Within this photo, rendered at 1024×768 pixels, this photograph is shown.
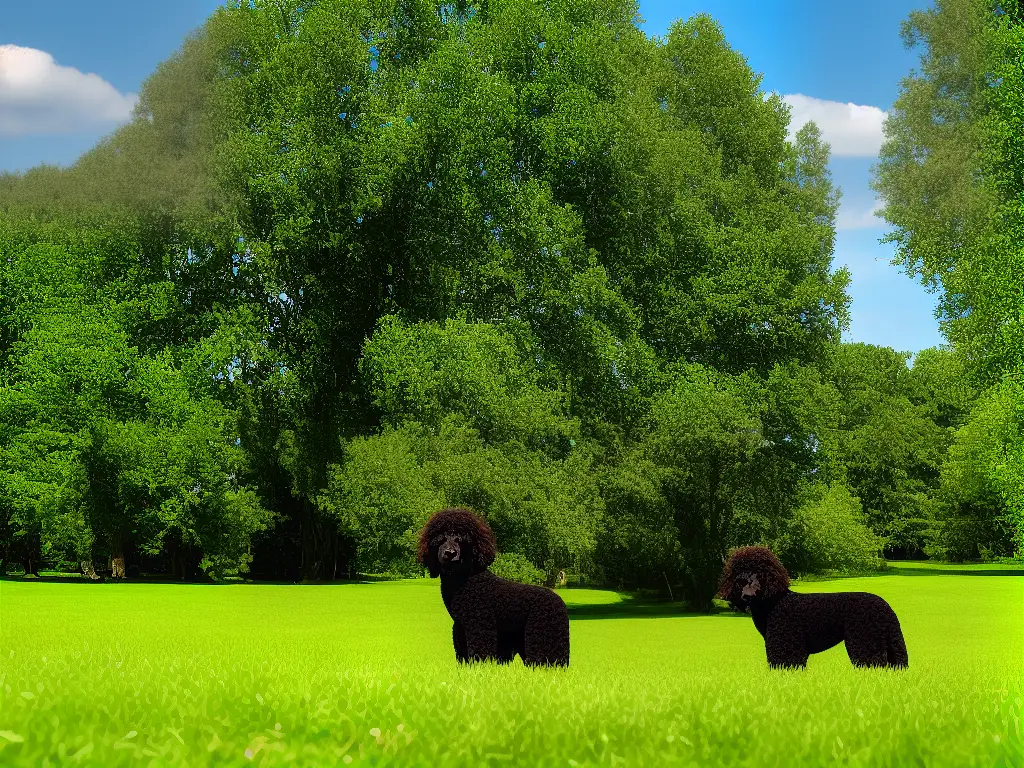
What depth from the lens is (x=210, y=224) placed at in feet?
101

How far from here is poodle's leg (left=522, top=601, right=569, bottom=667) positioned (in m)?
8.78

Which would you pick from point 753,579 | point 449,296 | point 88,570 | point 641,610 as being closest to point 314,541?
point 88,570

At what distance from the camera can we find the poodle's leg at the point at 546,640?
28.8 feet

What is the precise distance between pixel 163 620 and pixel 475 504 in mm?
7719

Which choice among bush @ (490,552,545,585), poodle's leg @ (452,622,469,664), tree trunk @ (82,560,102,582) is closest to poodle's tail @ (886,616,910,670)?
poodle's leg @ (452,622,469,664)

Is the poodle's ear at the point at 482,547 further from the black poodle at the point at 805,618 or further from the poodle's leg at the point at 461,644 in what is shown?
the black poodle at the point at 805,618

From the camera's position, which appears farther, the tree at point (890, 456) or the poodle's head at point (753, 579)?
the tree at point (890, 456)

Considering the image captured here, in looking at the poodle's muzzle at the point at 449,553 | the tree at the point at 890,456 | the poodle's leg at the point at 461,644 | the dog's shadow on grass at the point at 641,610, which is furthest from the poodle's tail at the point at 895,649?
the tree at the point at 890,456

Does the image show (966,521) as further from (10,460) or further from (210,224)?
(10,460)

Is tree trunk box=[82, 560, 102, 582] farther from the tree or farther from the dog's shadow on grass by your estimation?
the tree

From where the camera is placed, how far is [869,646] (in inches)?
363

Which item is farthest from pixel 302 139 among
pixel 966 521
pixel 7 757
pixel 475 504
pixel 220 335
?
pixel 966 521

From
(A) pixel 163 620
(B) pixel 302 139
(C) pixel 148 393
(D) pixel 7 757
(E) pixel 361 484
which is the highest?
(B) pixel 302 139

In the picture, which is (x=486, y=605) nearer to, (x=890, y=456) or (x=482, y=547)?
(x=482, y=547)
